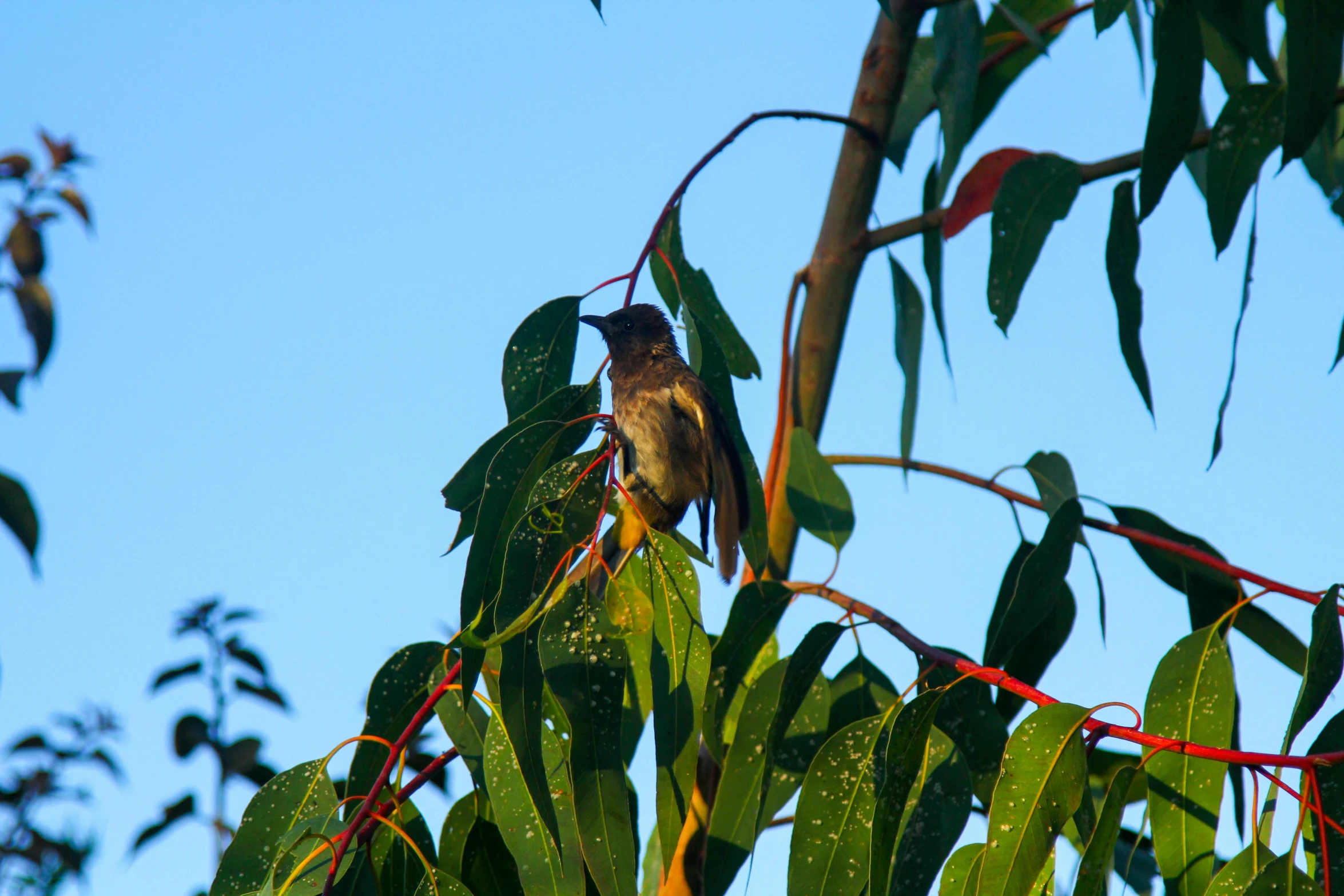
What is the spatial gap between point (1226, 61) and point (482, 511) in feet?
8.23

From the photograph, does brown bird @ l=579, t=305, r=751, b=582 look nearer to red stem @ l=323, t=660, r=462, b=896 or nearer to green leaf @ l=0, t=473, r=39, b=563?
red stem @ l=323, t=660, r=462, b=896

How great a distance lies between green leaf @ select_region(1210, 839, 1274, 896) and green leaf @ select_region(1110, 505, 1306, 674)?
694 millimetres

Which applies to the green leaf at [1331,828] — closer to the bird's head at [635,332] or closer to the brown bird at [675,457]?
the brown bird at [675,457]

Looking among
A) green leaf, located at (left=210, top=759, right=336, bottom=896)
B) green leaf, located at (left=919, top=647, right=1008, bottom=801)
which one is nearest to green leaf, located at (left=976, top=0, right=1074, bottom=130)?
green leaf, located at (left=919, top=647, right=1008, bottom=801)

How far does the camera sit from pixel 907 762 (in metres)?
1.61

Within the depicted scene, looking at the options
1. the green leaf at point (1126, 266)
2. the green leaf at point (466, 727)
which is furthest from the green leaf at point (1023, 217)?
→ the green leaf at point (466, 727)

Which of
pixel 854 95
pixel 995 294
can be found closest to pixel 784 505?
pixel 995 294

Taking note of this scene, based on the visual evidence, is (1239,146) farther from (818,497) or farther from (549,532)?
(549,532)

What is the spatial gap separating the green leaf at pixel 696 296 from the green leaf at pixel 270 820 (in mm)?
1127

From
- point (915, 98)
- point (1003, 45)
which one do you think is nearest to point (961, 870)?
point (915, 98)

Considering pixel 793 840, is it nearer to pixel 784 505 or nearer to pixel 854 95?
pixel 784 505

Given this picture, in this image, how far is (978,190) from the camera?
2678 millimetres

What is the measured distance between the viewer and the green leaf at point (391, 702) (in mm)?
1861

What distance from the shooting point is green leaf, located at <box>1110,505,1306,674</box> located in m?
2.19
